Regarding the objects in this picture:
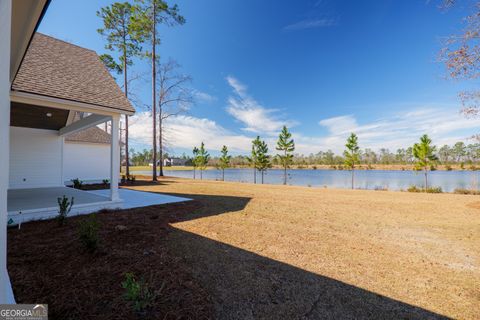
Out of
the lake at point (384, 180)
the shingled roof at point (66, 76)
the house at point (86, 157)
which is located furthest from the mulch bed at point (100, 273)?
the lake at point (384, 180)

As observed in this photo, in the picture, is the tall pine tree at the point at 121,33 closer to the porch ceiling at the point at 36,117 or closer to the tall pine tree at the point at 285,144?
the porch ceiling at the point at 36,117

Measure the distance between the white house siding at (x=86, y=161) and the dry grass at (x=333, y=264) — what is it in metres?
10.8

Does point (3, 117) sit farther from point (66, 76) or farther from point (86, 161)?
point (86, 161)

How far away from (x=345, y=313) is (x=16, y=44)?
17.4 ft

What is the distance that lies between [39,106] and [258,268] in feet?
26.9

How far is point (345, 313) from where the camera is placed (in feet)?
6.00

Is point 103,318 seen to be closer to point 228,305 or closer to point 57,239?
point 228,305

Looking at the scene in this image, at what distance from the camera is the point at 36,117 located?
7.38 metres

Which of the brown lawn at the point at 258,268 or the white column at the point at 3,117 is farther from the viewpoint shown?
the brown lawn at the point at 258,268

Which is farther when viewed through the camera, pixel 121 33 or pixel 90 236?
pixel 121 33

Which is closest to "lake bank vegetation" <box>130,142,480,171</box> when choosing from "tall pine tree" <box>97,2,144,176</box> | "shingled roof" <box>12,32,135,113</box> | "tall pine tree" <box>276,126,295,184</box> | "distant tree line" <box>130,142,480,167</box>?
"distant tree line" <box>130,142,480,167</box>

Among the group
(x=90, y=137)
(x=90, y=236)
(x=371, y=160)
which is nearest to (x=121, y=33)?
(x=90, y=137)

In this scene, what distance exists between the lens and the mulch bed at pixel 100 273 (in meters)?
1.78

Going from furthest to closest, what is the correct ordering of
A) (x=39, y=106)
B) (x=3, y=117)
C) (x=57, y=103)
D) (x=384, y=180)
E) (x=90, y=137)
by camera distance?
(x=384, y=180) → (x=90, y=137) → (x=39, y=106) → (x=57, y=103) → (x=3, y=117)
